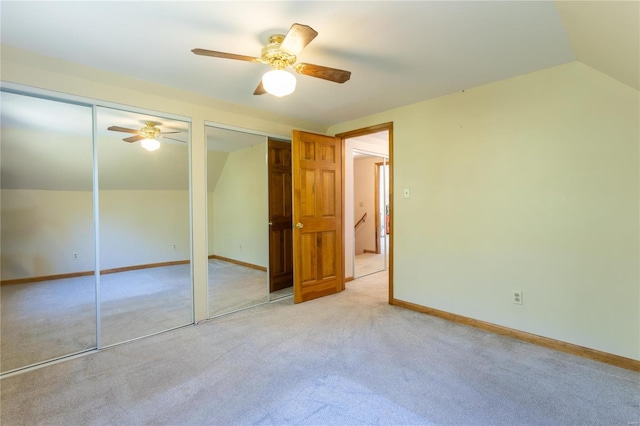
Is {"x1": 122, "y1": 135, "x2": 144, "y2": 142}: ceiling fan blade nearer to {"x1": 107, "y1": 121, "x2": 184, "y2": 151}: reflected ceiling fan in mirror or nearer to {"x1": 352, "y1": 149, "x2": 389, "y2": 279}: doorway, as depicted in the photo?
{"x1": 107, "y1": 121, "x2": 184, "y2": 151}: reflected ceiling fan in mirror

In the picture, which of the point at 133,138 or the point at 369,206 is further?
the point at 369,206

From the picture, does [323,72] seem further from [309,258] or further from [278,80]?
[309,258]

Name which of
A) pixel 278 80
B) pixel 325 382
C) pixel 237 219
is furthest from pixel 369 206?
pixel 278 80

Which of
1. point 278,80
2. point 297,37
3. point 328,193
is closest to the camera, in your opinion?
point 297,37

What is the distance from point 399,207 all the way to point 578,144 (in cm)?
169

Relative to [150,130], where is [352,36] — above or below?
above

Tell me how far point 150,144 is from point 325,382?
317 cm

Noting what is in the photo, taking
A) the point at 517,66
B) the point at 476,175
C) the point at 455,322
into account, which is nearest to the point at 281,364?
the point at 455,322

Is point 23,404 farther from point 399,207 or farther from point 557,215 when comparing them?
point 557,215

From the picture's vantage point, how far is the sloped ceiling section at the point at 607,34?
4.72ft

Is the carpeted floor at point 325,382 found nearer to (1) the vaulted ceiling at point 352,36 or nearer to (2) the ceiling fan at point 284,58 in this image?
(2) the ceiling fan at point 284,58

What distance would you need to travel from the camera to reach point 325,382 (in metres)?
1.97

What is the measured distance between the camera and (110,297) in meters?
3.70

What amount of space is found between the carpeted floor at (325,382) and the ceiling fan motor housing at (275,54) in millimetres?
2192
